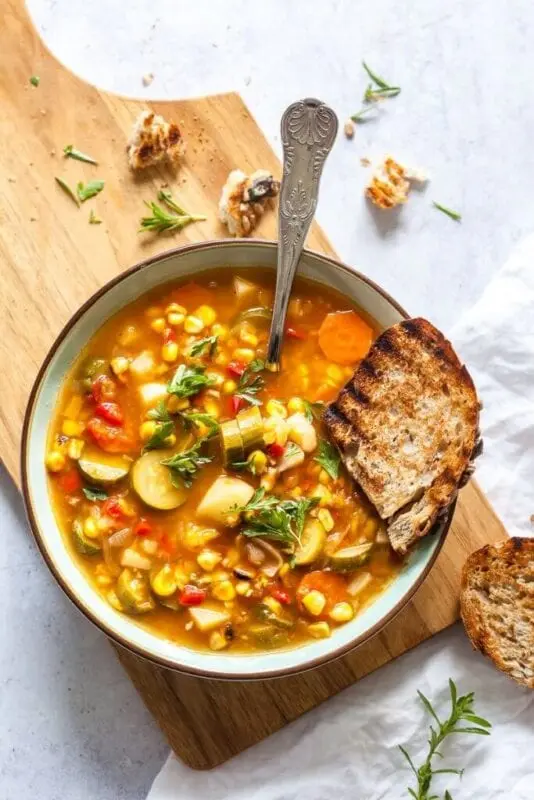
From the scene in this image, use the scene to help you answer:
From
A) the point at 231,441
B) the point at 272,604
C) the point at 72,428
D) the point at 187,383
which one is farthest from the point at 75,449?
the point at 272,604

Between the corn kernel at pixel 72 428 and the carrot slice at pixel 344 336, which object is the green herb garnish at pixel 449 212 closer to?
the carrot slice at pixel 344 336

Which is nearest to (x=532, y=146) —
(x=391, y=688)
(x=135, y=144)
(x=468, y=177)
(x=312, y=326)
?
(x=468, y=177)

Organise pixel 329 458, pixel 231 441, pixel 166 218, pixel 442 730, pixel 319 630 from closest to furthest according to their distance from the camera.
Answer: pixel 231 441 → pixel 319 630 → pixel 329 458 → pixel 442 730 → pixel 166 218

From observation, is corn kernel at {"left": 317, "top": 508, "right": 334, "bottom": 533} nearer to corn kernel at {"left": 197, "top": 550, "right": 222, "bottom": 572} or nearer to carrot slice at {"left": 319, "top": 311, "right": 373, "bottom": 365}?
corn kernel at {"left": 197, "top": 550, "right": 222, "bottom": 572}

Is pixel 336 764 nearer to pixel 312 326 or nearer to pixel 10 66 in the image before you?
pixel 312 326

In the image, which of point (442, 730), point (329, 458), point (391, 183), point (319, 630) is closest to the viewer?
point (319, 630)

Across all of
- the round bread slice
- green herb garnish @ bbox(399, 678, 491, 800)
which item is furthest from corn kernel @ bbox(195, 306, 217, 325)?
green herb garnish @ bbox(399, 678, 491, 800)

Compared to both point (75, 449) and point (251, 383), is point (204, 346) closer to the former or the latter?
point (251, 383)
